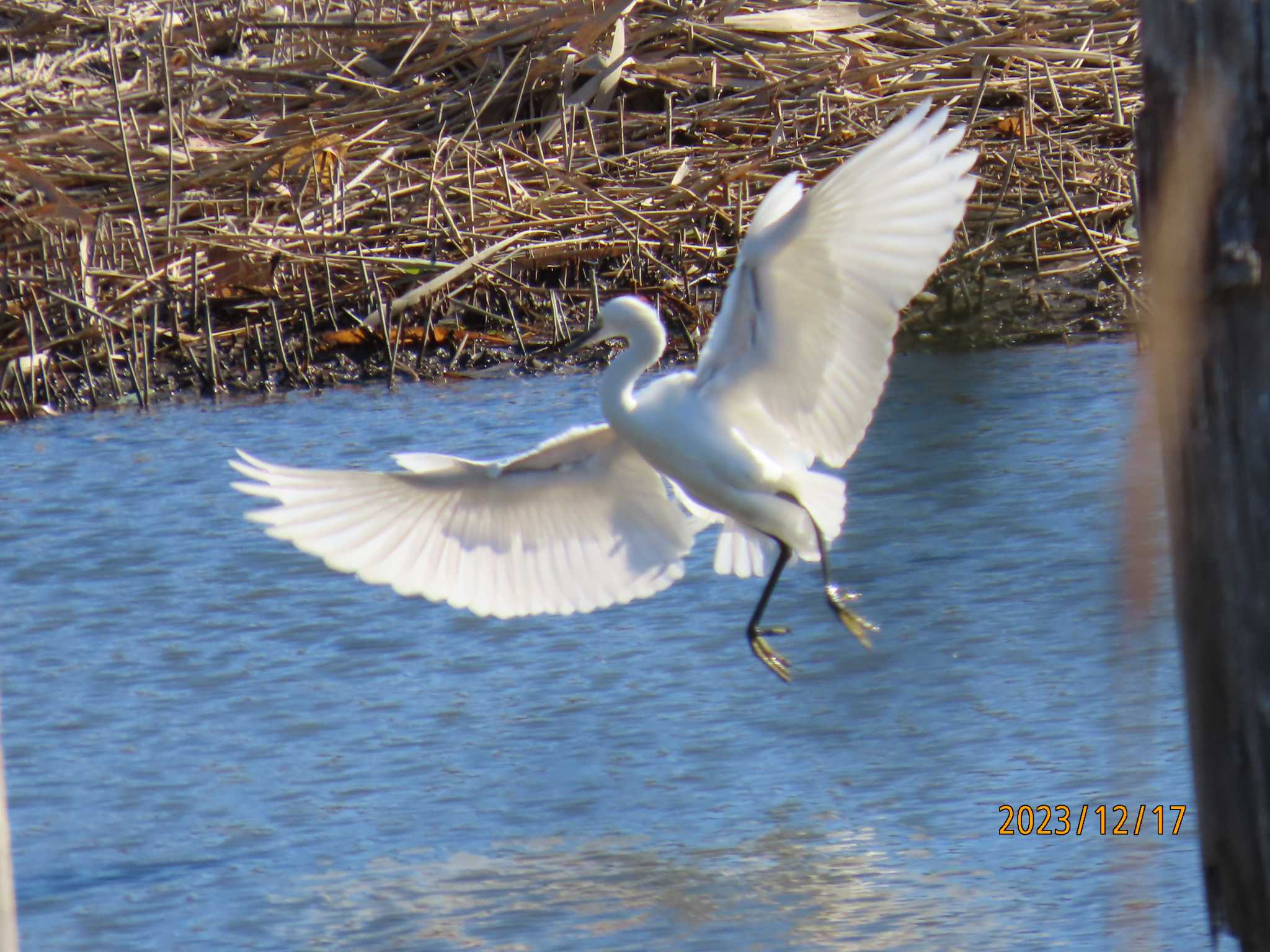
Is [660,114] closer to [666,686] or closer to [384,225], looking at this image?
[384,225]

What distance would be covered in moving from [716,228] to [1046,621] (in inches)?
167

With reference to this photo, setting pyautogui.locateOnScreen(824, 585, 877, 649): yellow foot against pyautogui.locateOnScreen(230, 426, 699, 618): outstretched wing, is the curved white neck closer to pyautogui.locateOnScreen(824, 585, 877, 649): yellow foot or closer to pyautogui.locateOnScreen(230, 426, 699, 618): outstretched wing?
pyautogui.locateOnScreen(230, 426, 699, 618): outstretched wing

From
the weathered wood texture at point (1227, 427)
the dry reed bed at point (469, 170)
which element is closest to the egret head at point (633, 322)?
the weathered wood texture at point (1227, 427)

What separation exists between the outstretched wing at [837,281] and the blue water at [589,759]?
1.32ft

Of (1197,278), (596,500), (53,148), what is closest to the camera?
(1197,278)

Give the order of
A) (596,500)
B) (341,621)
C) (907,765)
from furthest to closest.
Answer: (341,621) < (596,500) < (907,765)

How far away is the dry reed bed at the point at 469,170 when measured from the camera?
8.83 m

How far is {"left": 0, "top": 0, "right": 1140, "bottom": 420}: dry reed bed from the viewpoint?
29.0ft

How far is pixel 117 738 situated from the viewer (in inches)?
207

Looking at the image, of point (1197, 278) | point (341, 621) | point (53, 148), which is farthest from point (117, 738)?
point (53, 148)

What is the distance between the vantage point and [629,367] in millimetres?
4691

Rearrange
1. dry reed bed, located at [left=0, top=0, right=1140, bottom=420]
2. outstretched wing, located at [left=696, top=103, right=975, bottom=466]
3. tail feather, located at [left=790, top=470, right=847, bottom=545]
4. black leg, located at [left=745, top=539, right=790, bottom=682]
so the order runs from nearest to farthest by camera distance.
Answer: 1. outstretched wing, located at [left=696, top=103, right=975, bottom=466]
2. tail feather, located at [left=790, top=470, right=847, bottom=545]
3. black leg, located at [left=745, top=539, right=790, bottom=682]
4. dry reed bed, located at [left=0, top=0, right=1140, bottom=420]
